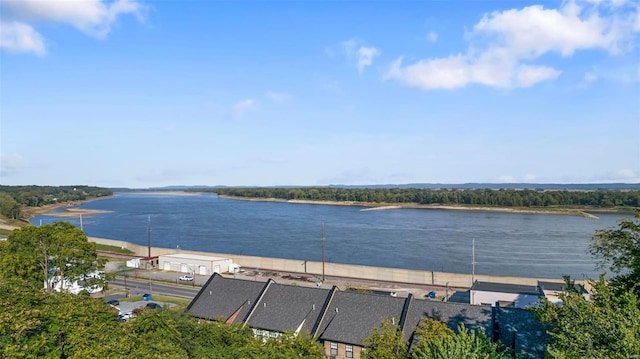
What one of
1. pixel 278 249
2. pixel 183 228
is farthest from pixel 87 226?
pixel 278 249

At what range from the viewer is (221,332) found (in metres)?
24.0

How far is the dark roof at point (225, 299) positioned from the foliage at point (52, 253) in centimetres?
1132

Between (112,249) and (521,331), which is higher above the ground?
(521,331)

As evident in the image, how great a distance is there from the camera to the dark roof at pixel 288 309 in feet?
107

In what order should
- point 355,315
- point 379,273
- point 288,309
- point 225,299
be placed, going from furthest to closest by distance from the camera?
point 379,273, point 225,299, point 288,309, point 355,315

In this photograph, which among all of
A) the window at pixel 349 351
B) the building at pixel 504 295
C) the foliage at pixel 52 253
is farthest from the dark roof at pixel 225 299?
the building at pixel 504 295

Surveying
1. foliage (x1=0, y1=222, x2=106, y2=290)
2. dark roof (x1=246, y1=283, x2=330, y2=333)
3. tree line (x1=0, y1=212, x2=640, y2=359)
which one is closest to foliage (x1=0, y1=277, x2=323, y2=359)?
tree line (x1=0, y1=212, x2=640, y2=359)

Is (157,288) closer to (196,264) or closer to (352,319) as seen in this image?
(196,264)

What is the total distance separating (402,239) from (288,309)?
64.5m

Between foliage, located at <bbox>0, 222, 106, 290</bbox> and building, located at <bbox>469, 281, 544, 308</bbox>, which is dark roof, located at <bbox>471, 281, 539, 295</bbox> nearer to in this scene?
building, located at <bbox>469, 281, 544, 308</bbox>

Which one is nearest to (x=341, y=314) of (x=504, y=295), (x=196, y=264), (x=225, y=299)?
(x=225, y=299)

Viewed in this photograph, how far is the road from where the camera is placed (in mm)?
53156

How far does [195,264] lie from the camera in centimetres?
6512

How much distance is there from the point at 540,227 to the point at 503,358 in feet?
364
